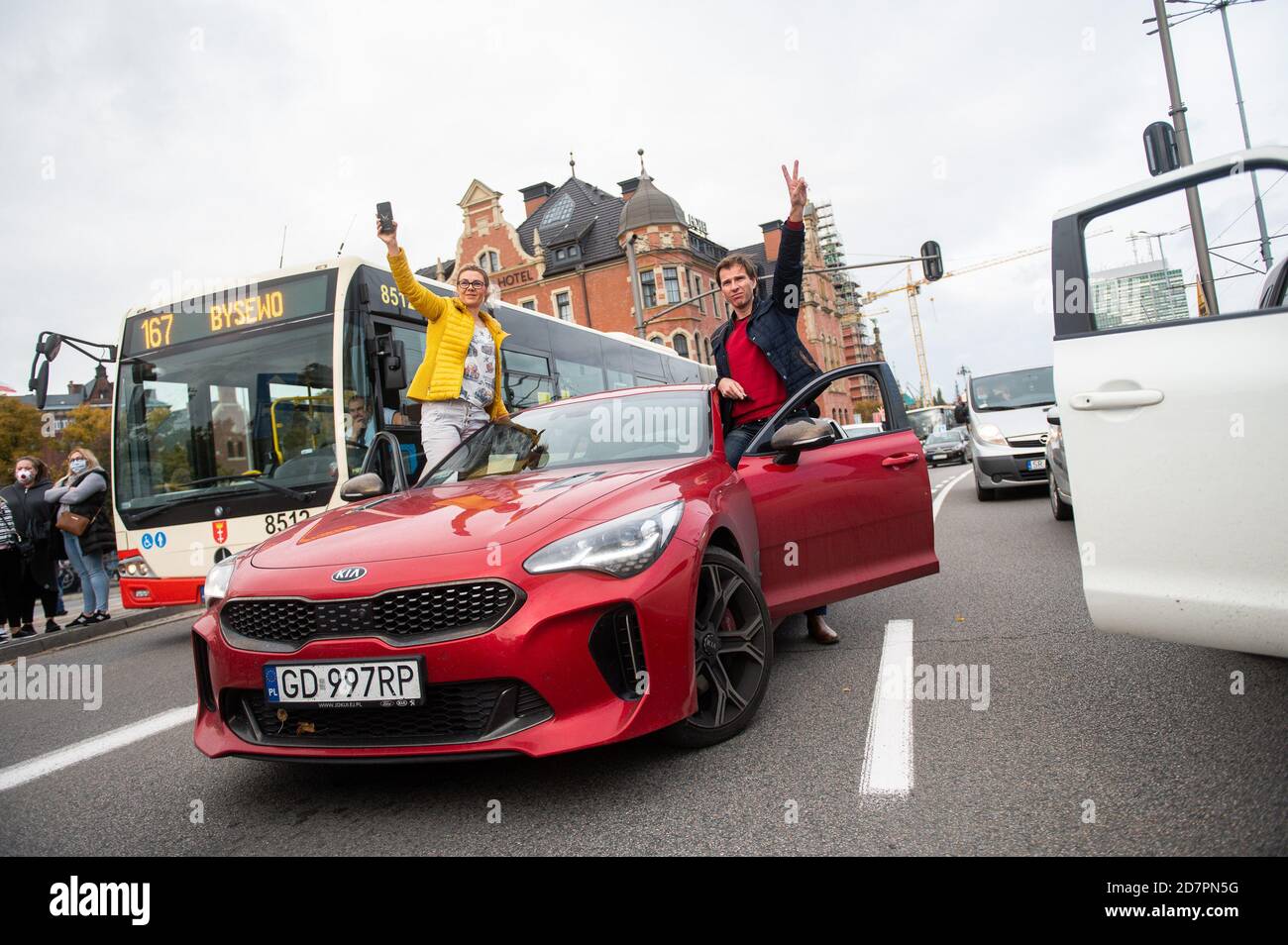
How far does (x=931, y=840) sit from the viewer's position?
2.28 meters

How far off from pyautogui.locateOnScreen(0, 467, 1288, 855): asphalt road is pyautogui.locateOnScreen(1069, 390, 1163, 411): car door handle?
105 centimetres

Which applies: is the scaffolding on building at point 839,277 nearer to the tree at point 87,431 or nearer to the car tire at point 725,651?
the tree at point 87,431

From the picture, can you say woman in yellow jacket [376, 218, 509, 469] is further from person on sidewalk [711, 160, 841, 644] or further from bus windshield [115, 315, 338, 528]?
person on sidewalk [711, 160, 841, 644]

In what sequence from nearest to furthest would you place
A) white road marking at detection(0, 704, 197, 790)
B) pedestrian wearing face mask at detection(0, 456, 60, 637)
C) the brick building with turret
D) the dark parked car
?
white road marking at detection(0, 704, 197, 790)
pedestrian wearing face mask at detection(0, 456, 60, 637)
the dark parked car
the brick building with turret

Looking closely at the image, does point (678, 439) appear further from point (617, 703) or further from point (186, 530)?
point (186, 530)

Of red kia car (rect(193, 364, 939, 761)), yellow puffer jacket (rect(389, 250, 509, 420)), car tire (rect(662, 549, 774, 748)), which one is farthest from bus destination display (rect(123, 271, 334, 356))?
car tire (rect(662, 549, 774, 748))

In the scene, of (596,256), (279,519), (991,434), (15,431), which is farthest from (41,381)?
(596,256)

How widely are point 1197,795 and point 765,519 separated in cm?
193

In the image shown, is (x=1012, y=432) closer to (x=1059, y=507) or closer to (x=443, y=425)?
(x=1059, y=507)

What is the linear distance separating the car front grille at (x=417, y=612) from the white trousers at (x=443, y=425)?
10.7 feet

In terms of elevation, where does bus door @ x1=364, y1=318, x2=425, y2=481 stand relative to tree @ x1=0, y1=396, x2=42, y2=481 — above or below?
below

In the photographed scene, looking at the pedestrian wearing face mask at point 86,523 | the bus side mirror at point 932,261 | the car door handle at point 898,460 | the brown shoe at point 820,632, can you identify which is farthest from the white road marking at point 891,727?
the bus side mirror at point 932,261

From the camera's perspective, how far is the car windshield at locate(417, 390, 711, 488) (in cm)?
396
